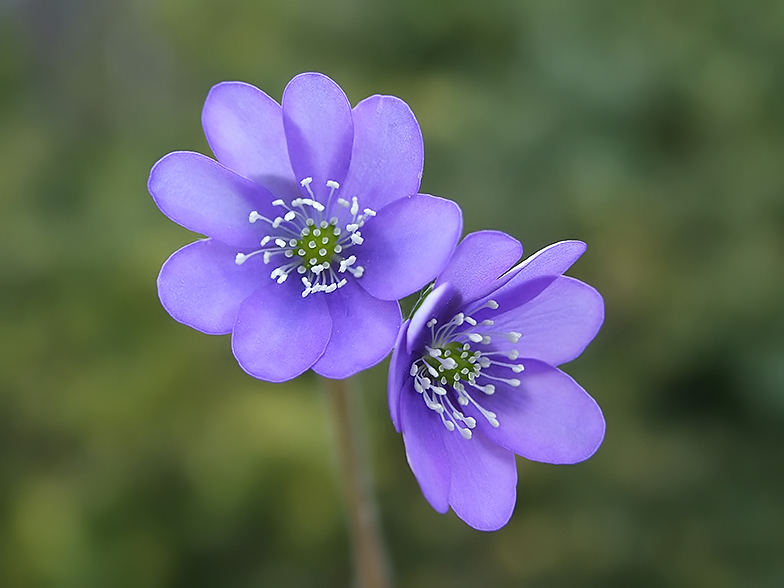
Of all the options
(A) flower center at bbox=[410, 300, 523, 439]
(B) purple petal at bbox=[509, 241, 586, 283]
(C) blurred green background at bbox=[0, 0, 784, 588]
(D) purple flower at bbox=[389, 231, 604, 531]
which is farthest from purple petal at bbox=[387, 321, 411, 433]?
(C) blurred green background at bbox=[0, 0, 784, 588]

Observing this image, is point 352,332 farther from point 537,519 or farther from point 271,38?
point 271,38

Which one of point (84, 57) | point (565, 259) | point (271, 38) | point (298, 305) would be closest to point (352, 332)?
point (298, 305)

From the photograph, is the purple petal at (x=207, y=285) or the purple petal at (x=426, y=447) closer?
the purple petal at (x=426, y=447)

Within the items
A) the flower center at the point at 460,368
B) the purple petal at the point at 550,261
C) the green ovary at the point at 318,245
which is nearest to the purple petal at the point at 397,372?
the flower center at the point at 460,368

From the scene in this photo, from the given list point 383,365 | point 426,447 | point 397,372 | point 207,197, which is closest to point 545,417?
point 426,447

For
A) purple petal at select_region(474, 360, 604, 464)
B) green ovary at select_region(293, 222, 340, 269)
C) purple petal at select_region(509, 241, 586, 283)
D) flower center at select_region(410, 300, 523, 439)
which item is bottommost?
purple petal at select_region(474, 360, 604, 464)

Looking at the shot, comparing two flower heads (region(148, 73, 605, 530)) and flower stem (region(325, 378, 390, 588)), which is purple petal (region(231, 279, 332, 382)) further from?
flower stem (region(325, 378, 390, 588))

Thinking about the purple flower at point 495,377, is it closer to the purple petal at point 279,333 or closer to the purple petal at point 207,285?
the purple petal at point 279,333
